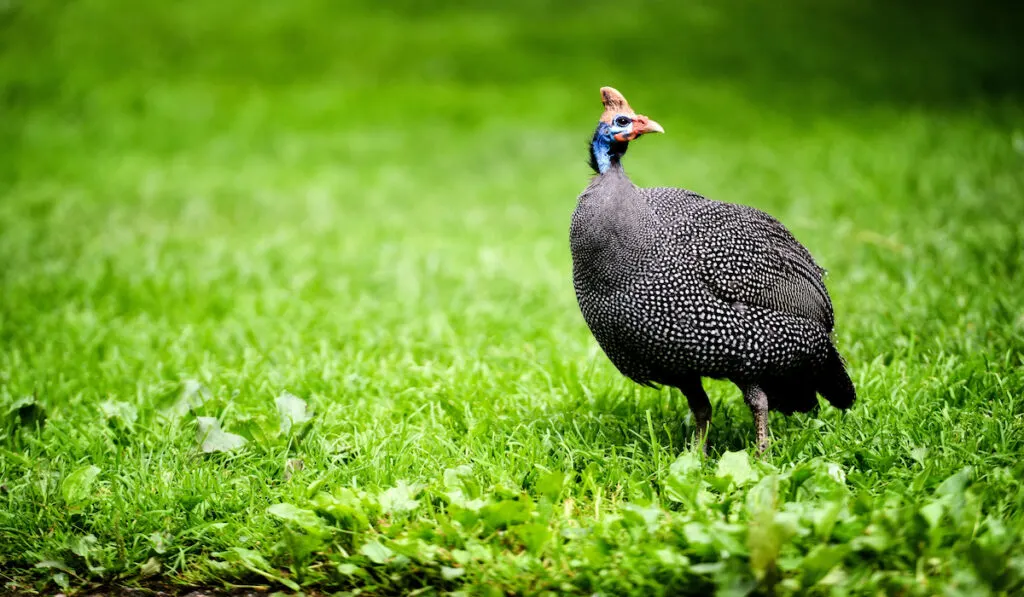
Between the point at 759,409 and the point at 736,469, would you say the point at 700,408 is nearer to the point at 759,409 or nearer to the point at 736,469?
the point at 759,409

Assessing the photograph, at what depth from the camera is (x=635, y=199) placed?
323cm

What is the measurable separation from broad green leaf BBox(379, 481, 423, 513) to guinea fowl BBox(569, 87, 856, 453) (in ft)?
2.78

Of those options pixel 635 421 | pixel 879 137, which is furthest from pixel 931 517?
pixel 879 137

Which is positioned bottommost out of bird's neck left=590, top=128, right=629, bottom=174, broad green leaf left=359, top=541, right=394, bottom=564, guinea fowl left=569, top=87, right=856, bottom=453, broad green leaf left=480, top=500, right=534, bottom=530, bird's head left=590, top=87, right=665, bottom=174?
broad green leaf left=359, top=541, right=394, bottom=564

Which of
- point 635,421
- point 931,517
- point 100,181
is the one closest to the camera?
point 931,517

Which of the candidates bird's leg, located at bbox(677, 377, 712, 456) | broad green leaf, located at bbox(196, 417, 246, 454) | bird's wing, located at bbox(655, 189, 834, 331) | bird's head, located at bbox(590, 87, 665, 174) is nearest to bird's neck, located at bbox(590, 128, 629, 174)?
bird's head, located at bbox(590, 87, 665, 174)

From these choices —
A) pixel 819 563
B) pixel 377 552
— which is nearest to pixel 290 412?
pixel 377 552

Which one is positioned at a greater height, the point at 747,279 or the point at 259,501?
the point at 747,279

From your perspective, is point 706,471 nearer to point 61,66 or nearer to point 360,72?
point 360,72

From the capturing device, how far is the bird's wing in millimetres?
3209

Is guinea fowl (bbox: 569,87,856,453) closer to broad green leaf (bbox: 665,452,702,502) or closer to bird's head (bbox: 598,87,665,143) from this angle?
bird's head (bbox: 598,87,665,143)

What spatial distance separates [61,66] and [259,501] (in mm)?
11035

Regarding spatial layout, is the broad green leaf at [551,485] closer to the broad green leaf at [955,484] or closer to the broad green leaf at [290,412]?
the broad green leaf at [290,412]

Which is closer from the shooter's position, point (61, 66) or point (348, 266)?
point (348, 266)
